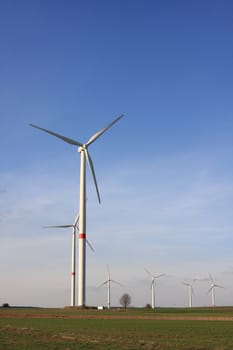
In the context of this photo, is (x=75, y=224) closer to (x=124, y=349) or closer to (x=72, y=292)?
(x=72, y=292)

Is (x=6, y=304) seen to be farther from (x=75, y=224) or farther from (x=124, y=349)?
(x=124, y=349)

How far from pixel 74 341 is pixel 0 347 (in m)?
5.82

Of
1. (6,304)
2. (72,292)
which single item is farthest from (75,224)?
(6,304)

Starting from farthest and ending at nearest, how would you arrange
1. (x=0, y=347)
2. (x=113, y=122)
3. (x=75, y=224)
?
(x=75, y=224)
(x=113, y=122)
(x=0, y=347)

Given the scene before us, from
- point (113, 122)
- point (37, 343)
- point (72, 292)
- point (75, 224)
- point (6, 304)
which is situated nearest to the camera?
point (37, 343)

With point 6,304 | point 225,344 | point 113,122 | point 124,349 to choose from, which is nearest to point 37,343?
point 124,349

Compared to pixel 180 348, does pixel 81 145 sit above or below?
above

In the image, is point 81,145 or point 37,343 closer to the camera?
point 37,343

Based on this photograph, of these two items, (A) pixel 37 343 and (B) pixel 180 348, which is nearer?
(B) pixel 180 348

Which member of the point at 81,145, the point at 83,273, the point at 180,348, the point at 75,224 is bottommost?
the point at 180,348

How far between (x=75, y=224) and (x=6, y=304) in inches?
3281

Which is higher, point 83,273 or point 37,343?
point 83,273

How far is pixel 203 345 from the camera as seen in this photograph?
3325cm

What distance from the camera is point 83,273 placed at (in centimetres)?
9462
